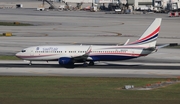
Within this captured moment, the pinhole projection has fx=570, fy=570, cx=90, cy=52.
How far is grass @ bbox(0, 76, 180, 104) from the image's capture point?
5041 centimetres

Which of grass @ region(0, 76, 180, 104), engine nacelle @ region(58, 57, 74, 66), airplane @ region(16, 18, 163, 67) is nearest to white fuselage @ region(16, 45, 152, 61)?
airplane @ region(16, 18, 163, 67)

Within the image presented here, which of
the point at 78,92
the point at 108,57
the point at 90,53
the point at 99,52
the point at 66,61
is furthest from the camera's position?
the point at 90,53

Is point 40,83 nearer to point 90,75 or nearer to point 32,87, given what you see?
point 32,87

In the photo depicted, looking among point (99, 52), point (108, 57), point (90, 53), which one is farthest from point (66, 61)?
point (108, 57)

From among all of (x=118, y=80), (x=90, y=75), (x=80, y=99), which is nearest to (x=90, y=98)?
(x=80, y=99)

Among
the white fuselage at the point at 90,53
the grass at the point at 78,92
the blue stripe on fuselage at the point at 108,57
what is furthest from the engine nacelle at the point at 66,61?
the grass at the point at 78,92

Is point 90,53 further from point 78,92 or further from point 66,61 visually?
point 78,92

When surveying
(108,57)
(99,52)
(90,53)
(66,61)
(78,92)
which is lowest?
(66,61)

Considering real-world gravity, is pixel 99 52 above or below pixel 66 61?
above

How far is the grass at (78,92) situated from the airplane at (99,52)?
1138 centimetres

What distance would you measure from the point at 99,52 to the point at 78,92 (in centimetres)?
2275

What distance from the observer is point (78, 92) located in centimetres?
5603

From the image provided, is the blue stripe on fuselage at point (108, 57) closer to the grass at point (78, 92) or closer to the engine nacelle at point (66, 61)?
the engine nacelle at point (66, 61)

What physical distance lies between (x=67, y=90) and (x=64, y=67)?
21.2 meters
